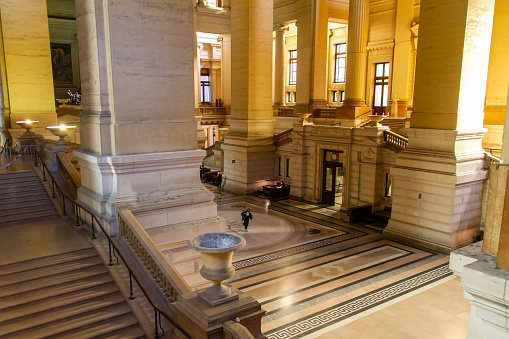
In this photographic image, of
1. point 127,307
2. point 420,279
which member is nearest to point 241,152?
point 420,279

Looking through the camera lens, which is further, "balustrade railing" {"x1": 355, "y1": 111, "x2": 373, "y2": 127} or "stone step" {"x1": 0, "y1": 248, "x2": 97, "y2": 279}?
"balustrade railing" {"x1": 355, "y1": 111, "x2": 373, "y2": 127}

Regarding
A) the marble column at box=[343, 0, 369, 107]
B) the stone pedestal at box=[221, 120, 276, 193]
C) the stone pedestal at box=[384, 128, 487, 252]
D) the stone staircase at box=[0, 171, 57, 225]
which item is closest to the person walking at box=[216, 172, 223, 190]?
the stone pedestal at box=[221, 120, 276, 193]

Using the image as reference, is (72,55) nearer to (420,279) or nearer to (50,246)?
(50,246)

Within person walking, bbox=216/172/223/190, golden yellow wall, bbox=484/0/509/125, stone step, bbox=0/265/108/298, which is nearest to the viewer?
stone step, bbox=0/265/108/298

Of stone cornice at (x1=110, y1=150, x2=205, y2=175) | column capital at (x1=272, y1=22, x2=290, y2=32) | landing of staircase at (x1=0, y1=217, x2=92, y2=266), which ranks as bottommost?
landing of staircase at (x1=0, y1=217, x2=92, y2=266)

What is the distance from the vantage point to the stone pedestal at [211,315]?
4.95 metres

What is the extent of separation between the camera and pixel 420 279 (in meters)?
10.1

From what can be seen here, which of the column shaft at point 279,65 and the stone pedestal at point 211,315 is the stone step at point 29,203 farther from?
the column shaft at point 279,65

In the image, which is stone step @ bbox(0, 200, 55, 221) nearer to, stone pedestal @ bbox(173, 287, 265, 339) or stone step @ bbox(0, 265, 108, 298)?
stone step @ bbox(0, 265, 108, 298)

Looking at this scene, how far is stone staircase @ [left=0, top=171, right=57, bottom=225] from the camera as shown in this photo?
353 inches

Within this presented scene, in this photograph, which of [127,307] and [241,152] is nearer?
[127,307]

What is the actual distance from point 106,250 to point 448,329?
6.73 meters

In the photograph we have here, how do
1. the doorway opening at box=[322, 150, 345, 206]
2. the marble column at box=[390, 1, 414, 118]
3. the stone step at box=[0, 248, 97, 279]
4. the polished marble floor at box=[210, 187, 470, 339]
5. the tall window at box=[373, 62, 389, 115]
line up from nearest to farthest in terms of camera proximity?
1. the stone step at box=[0, 248, 97, 279]
2. the polished marble floor at box=[210, 187, 470, 339]
3. the doorway opening at box=[322, 150, 345, 206]
4. the marble column at box=[390, 1, 414, 118]
5. the tall window at box=[373, 62, 389, 115]

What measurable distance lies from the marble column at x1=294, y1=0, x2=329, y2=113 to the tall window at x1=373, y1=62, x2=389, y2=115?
4.86m
